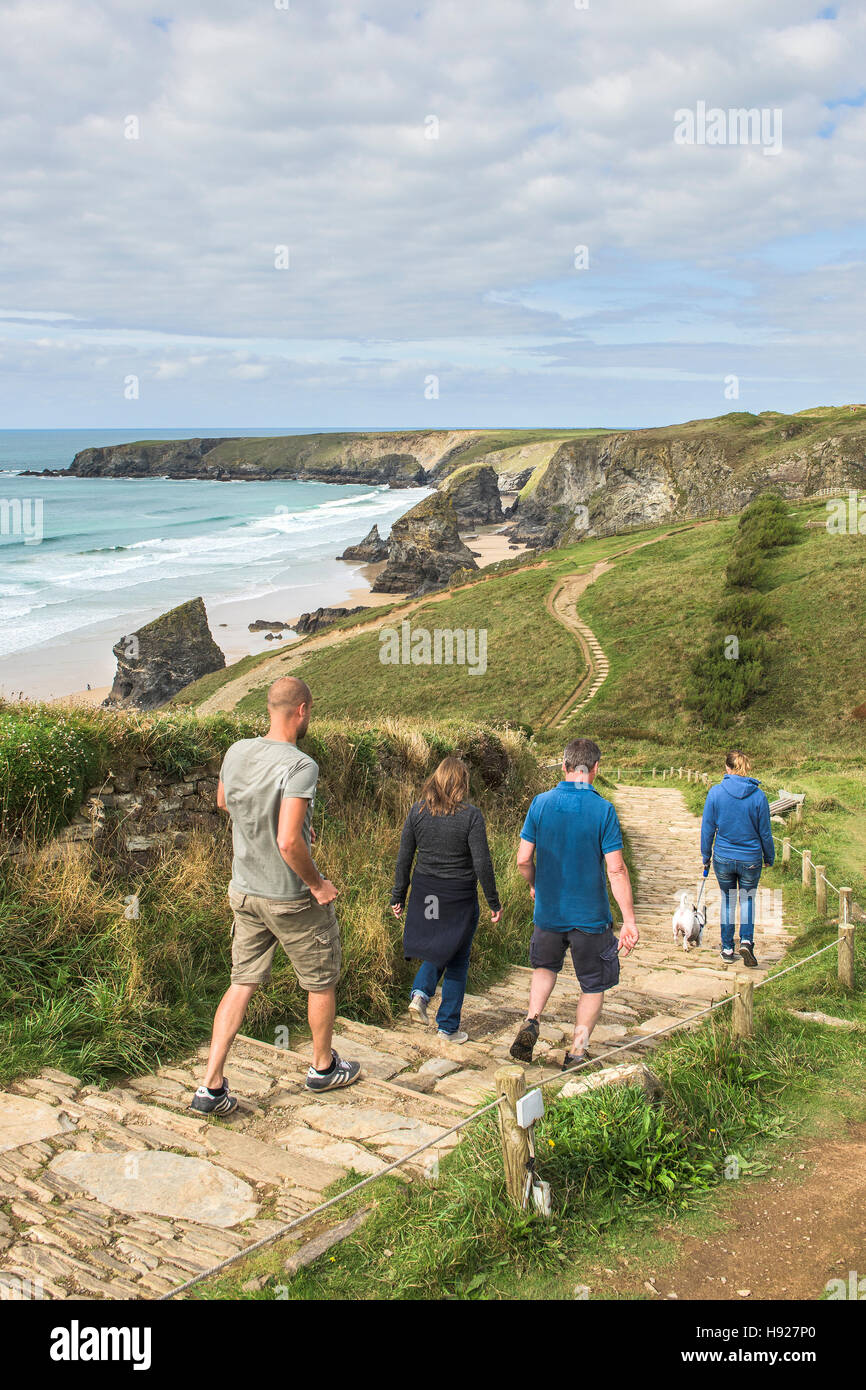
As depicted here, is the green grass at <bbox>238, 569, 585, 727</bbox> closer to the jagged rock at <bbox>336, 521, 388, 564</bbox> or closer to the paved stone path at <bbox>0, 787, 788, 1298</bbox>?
the paved stone path at <bbox>0, 787, 788, 1298</bbox>

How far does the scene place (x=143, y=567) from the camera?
7038 cm

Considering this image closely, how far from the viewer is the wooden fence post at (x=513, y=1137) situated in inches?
153

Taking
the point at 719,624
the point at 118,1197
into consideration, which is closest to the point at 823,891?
the point at 118,1197

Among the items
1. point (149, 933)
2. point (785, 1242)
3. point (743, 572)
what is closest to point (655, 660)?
point (743, 572)

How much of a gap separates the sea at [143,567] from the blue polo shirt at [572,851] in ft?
33.1

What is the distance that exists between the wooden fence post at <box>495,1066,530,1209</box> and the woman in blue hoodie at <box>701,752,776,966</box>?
487cm

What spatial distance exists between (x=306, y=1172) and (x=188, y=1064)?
139 centimetres

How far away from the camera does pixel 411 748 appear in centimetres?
1197

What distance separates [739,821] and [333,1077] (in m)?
4.67

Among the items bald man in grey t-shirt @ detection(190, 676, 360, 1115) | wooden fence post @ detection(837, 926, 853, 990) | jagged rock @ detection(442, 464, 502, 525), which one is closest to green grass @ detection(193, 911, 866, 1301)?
bald man in grey t-shirt @ detection(190, 676, 360, 1115)

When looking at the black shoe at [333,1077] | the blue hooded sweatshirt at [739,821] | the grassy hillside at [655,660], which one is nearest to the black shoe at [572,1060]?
the black shoe at [333,1077]

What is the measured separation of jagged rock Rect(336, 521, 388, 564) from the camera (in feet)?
264

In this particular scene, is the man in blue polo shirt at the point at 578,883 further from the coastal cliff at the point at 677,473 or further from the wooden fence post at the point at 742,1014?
the coastal cliff at the point at 677,473

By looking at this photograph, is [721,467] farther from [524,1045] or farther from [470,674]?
[524,1045]
